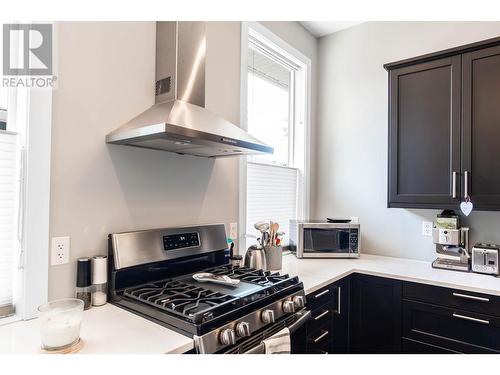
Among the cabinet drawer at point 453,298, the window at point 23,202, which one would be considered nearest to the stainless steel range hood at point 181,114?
the window at point 23,202

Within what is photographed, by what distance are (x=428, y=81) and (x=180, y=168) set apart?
1.81 meters

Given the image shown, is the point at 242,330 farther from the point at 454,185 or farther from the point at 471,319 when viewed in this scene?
the point at 454,185

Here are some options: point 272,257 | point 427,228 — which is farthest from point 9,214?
point 427,228

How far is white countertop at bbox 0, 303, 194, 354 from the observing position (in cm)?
101

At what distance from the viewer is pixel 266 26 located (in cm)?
250

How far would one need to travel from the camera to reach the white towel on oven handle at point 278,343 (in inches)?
50.2

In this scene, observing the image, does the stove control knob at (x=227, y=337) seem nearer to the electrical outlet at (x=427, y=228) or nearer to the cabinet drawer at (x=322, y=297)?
the cabinet drawer at (x=322, y=297)

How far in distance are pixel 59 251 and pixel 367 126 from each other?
8.19ft

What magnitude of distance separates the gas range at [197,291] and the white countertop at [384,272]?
0.32 m

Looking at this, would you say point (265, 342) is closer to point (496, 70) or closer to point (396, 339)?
point (396, 339)

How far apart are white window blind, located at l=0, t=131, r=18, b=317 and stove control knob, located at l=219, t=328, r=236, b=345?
2.75 feet
